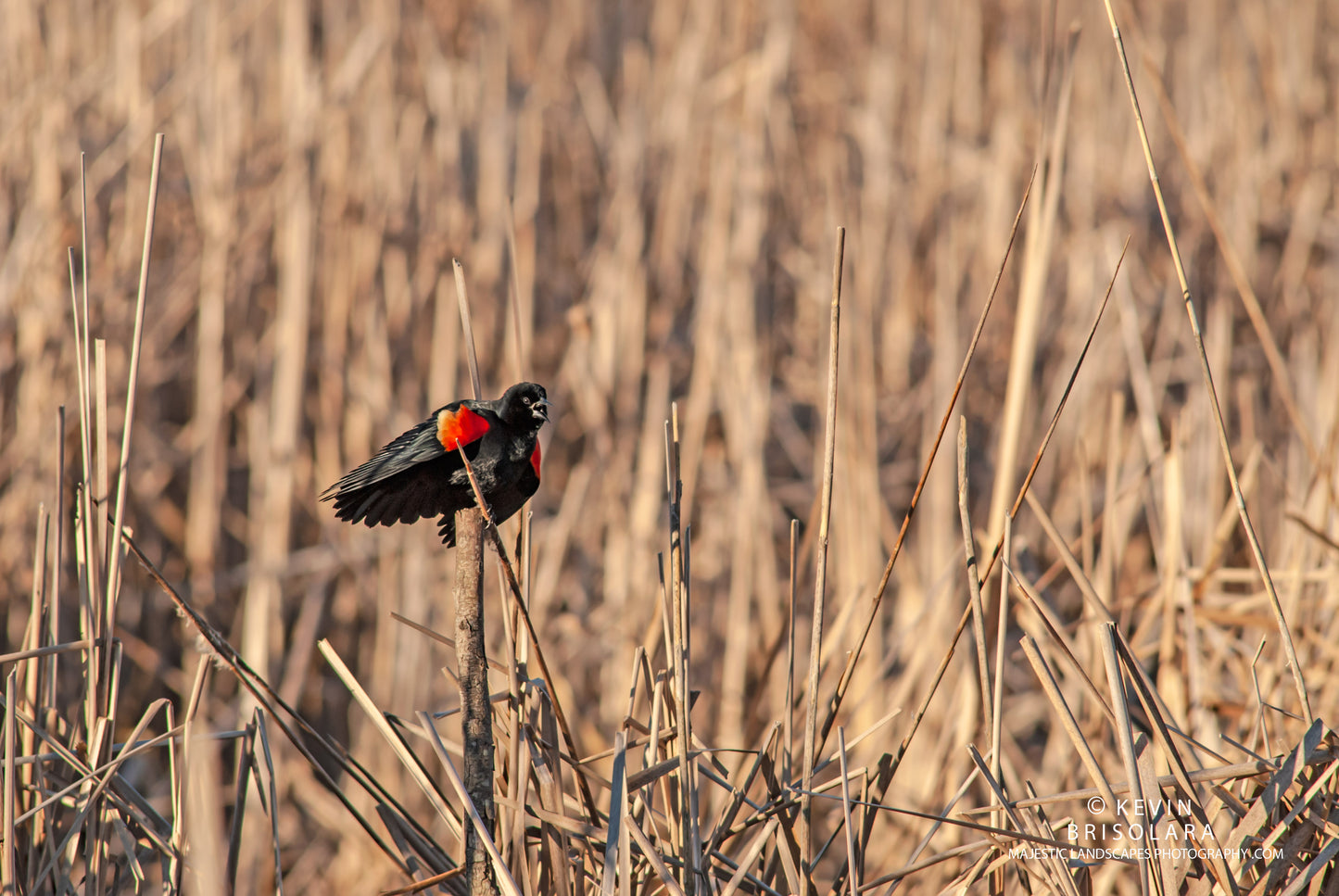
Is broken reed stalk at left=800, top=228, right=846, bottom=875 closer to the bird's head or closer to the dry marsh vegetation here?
the bird's head

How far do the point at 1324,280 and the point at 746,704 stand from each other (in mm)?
1764

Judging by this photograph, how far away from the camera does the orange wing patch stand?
689 millimetres

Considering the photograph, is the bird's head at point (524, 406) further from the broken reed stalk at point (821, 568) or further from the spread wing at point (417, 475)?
the broken reed stalk at point (821, 568)

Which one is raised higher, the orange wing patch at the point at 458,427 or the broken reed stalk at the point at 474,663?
the orange wing patch at the point at 458,427

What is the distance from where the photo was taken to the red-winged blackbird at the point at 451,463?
0.69 m

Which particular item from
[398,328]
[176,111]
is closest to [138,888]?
[398,328]

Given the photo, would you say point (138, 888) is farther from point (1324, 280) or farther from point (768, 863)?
point (1324, 280)

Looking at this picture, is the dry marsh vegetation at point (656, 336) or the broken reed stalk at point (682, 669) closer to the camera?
the broken reed stalk at point (682, 669)

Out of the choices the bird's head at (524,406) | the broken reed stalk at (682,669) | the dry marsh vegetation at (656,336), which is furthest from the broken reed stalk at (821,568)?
the dry marsh vegetation at (656,336)

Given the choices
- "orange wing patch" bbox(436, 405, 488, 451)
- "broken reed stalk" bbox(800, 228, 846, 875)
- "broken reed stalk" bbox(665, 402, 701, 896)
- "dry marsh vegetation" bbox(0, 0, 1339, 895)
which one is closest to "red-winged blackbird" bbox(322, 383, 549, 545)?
"orange wing patch" bbox(436, 405, 488, 451)

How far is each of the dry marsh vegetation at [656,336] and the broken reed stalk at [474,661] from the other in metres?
0.75

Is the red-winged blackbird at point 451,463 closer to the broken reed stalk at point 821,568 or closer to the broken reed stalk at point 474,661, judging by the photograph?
the broken reed stalk at point 474,661

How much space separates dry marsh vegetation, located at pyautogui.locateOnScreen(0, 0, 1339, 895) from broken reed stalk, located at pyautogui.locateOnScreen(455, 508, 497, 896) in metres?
0.75

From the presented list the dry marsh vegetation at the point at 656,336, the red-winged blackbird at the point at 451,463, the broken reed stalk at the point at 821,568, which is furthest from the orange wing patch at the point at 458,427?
the dry marsh vegetation at the point at 656,336
